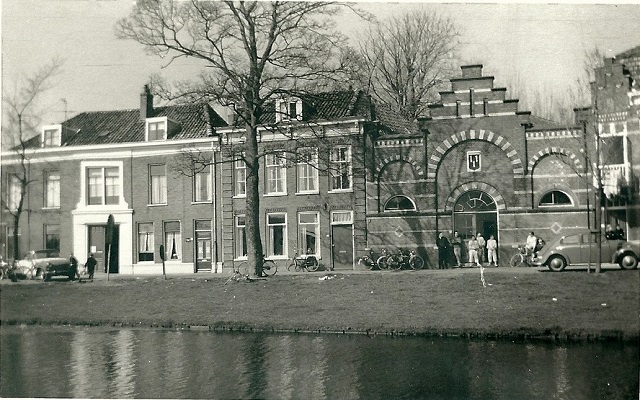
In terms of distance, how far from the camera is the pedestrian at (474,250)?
9781mm

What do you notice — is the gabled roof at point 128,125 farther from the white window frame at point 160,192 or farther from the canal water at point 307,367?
the canal water at point 307,367

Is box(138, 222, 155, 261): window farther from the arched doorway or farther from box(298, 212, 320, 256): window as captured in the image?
the arched doorway

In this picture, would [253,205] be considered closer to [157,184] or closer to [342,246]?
[157,184]

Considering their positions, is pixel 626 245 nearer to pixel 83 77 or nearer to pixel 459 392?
pixel 459 392

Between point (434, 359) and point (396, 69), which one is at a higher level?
point (396, 69)

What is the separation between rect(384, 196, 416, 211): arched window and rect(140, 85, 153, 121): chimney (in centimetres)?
466

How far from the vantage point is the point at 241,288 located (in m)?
10.1

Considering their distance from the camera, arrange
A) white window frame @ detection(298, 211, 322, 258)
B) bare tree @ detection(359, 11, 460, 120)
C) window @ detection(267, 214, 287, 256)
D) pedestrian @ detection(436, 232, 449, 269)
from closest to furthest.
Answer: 1. bare tree @ detection(359, 11, 460, 120)
2. pedestrian @ detection(436, 232, 449, 269)
3. window @ detection(267, 214, 287, 256)
4. white window frame @ detection(298, 211, 322, 258)

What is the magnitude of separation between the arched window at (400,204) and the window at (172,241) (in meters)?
3.88

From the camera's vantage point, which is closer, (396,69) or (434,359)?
(434,359)

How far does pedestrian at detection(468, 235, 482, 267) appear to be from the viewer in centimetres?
978

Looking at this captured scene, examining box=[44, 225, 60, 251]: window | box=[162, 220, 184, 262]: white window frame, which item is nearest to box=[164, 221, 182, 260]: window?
box=[162, 220, 184, 262]: white window frame

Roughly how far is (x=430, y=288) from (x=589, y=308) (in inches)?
98.8

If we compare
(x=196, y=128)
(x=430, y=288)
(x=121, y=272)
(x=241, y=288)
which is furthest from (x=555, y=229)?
(x=121, y=272)
